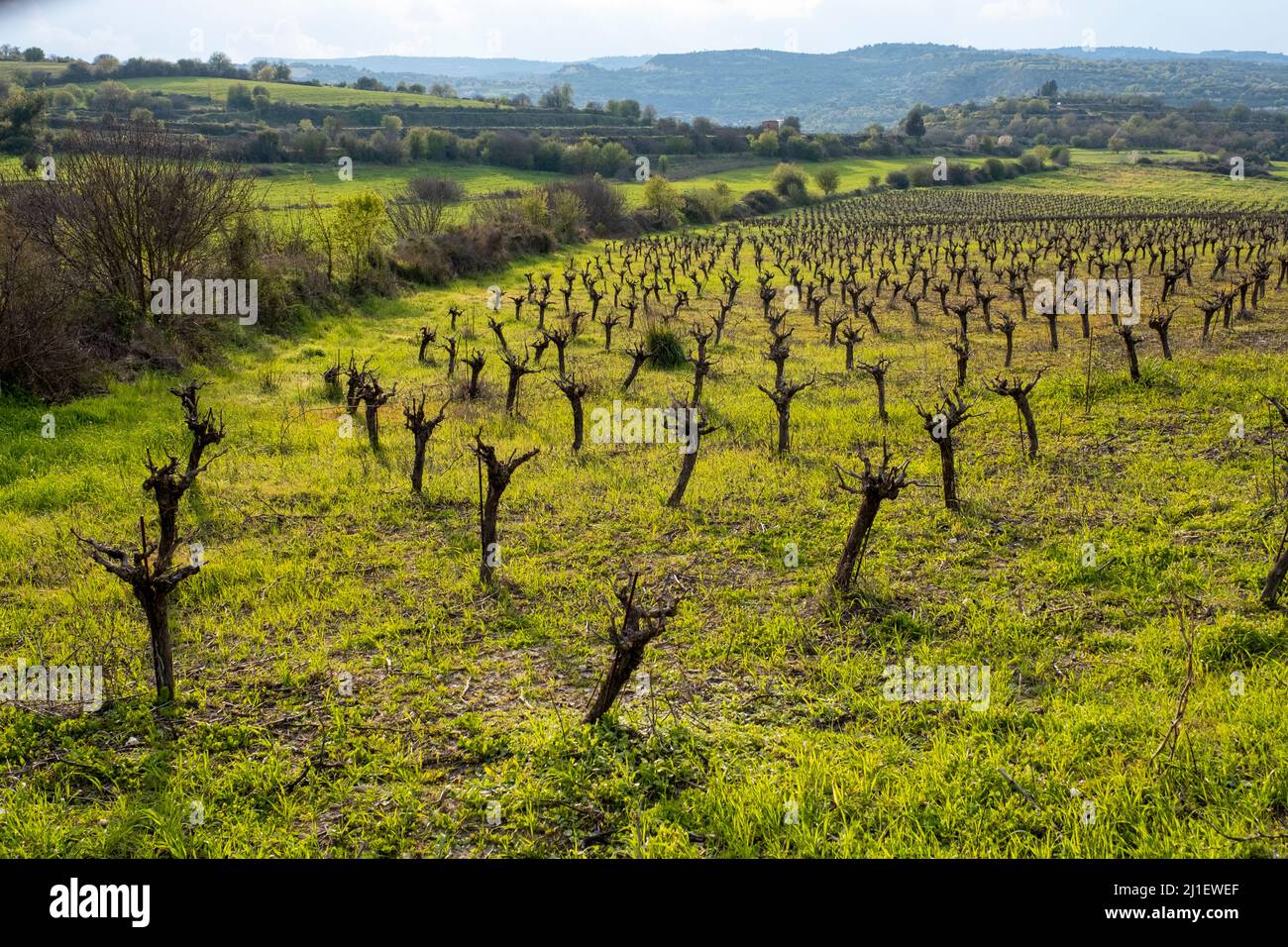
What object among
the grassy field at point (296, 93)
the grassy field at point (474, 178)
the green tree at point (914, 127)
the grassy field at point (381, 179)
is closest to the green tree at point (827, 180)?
the grassy field at point (474, 178)

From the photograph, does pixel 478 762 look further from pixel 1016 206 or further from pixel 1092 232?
pixel 1016 206

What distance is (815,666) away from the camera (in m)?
8.69

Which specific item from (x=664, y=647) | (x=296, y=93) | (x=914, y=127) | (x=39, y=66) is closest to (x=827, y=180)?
(x=914, y=127)

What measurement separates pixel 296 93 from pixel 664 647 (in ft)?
411

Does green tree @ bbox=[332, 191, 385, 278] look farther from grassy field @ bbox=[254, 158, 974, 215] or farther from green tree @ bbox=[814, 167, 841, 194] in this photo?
green tree @ bbox=[814, 167, 841, 194]

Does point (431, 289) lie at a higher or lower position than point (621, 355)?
higher

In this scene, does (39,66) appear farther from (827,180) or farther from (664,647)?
(664,647)

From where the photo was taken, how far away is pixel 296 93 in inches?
4387

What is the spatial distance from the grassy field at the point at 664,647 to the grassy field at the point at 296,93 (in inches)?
3542

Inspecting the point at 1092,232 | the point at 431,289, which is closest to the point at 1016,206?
the point at 1092,232

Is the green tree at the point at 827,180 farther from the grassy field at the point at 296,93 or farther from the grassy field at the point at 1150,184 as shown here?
the grassy field at the point at 296,93

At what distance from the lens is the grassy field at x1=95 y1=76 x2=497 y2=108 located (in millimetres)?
97188

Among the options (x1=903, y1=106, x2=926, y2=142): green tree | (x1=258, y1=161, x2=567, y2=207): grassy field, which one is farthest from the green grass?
(x1=258, y1=161, x2=567, y2=207): grassy field
